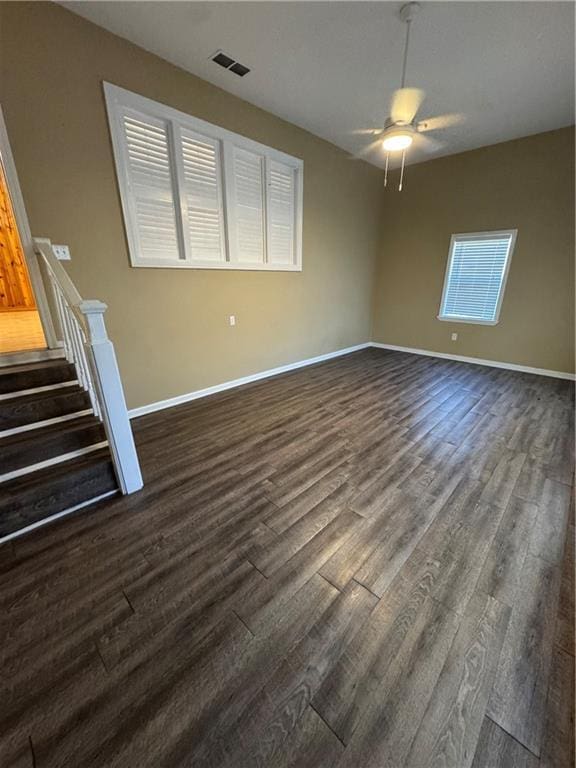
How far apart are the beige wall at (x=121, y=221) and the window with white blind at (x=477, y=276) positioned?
1695mm

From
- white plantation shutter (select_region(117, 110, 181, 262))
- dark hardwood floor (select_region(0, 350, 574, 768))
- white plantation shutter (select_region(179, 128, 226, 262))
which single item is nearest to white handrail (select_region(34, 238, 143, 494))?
dark hardwood floor (select_region(0, 350, 574, 768))

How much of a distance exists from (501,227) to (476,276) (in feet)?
2.33

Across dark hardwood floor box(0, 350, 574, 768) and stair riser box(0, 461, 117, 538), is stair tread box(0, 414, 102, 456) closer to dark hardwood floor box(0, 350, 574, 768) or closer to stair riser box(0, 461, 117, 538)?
stair riser box(0, 461, 117, 538)

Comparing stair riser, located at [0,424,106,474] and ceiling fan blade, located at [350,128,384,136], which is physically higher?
ceiling fan blade, located at [350,128,384,136]

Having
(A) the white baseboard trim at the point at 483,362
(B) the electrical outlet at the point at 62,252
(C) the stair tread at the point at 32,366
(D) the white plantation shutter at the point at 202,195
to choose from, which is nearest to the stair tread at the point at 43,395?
(C) the stair tread at the point at 32,366

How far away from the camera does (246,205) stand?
352 centimetres

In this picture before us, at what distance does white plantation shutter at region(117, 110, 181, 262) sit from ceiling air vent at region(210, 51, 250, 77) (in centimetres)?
69

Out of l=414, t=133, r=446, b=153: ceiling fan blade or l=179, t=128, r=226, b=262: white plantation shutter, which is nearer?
l=179, t=128, r=226, b=262: white plantation shutter

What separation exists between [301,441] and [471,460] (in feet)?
4.44

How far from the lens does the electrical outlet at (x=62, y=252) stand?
2395 millimetres

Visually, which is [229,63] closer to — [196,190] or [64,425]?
[196,190]

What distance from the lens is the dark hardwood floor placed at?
0.92 metres

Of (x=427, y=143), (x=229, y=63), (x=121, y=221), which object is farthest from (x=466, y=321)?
(x=121, y=221)

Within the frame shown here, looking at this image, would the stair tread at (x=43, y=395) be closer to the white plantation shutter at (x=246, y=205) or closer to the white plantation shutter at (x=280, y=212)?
the white plantation shutter at (x=246, y=205)
